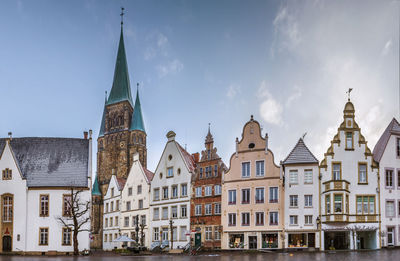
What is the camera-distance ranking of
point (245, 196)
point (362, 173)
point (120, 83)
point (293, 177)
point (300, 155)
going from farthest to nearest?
point (120, 83), point (245, 196), point (300, 155), point (293, 177), point (362, 173)

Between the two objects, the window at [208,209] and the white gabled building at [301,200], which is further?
the window at [208,209]

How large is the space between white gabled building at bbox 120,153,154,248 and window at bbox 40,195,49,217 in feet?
48.2

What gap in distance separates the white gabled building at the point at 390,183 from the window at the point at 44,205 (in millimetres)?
36635

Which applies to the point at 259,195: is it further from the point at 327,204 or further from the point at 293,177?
the point at 327,204

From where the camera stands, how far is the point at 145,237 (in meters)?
68.4

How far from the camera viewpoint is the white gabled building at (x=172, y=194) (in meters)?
63.6

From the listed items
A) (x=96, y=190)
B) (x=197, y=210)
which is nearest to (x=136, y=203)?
(x=197, y=210)

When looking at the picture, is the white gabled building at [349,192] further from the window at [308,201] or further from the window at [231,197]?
the window at [231,197]

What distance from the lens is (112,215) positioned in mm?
77875

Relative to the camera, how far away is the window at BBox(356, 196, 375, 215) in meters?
52.7

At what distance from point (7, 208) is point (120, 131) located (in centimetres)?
7513

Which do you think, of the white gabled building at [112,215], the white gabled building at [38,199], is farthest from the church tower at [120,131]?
the white gabled building at [38,199]

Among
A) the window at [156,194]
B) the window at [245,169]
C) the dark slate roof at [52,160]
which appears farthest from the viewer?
the window at [156,194]

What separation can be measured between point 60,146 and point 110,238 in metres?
22.5
